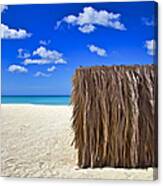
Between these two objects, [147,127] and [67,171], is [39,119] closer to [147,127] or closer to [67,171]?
[67,171]

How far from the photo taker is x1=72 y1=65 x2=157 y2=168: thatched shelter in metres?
2.45

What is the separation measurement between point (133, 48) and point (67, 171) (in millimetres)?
580

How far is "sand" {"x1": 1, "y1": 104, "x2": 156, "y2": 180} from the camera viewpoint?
98.5 inches

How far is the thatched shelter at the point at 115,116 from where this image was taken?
8.05 ft

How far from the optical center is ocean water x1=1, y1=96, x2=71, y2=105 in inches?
98.5

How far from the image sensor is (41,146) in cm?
254

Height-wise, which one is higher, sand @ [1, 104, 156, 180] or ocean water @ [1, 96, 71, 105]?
ocean water @ [1, 96, 71, 105]

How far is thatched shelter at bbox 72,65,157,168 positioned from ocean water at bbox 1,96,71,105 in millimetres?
43

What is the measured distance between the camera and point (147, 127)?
2449mm

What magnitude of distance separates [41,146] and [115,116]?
13.4 inches

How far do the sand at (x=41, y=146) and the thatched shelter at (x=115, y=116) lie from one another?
1.4 inches

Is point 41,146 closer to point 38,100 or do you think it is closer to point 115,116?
point 38,100

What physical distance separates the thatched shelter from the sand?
0.04m

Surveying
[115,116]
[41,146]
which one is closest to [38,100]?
[41,146]
